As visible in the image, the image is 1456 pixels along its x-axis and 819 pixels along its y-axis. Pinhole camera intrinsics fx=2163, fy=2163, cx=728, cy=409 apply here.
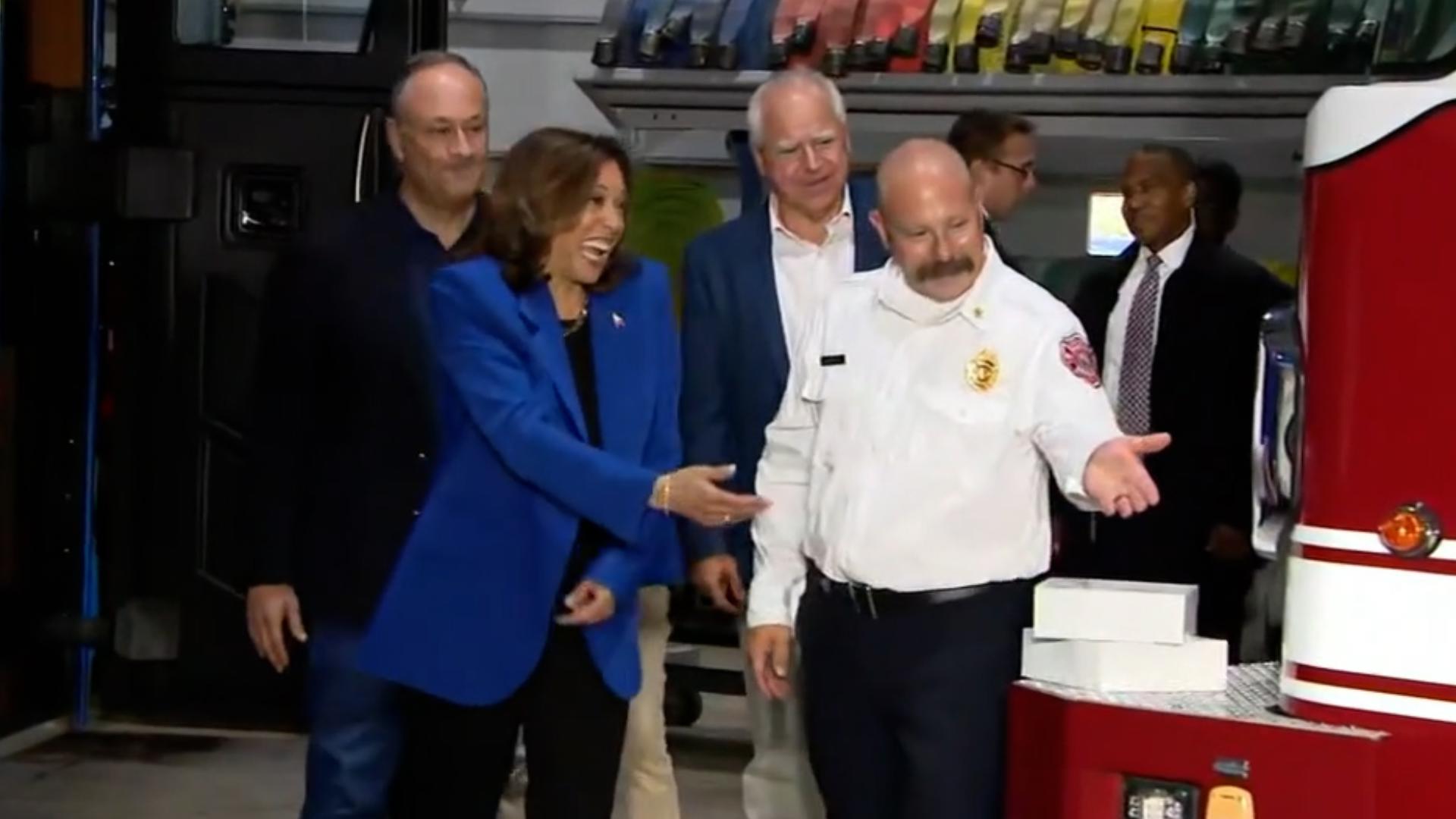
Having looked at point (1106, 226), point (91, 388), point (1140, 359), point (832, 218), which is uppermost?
point (1106, 226)

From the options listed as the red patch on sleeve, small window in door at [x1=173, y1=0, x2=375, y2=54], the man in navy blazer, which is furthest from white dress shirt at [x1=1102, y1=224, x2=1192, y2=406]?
small window in door at [x1=173, y1=0, x2=375, y2=54]

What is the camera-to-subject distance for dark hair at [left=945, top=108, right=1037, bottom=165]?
423cm

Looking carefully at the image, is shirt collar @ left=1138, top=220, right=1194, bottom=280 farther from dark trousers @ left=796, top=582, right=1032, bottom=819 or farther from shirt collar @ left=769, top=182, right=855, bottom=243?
dark trousers @ left=796, top=582, right=1032, bottom=819

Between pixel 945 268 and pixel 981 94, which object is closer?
pixel 945 268

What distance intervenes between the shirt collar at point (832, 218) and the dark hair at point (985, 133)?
0.75 meters

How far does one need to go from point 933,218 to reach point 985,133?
140 centimetres

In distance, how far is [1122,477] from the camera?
2.73 m

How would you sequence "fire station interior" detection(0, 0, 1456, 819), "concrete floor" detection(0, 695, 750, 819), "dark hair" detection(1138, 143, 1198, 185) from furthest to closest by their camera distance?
"fire station interior" detection(0, 0, 1456, 819), "concrete floor" detection(0, 695, 750, 819), "dark hair" detection(1138, 143, 1198, 185)

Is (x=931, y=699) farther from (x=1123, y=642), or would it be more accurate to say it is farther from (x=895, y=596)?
(x=1123, y=642)

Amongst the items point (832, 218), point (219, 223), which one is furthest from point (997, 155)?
point (219, 223)

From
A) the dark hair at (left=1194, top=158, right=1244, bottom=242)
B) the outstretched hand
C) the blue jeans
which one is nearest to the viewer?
the outstretched hand

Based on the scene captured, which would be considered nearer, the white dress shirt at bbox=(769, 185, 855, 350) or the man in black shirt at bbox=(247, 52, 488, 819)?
the man in black shirt at bbox=(247, 52, 488, 819)

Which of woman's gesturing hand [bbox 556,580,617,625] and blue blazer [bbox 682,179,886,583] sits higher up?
blue blazer [bbox 682,179,886,583]

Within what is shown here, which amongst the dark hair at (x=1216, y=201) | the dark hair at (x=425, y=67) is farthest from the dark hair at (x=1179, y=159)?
the dark hair at (x=425, y=67)
